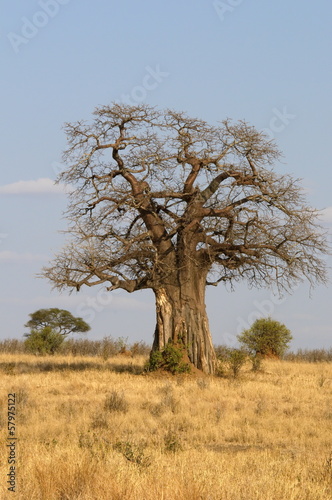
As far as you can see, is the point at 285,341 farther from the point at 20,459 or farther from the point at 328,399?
the point at 20,459

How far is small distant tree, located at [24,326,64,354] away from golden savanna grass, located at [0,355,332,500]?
9032 millimetres

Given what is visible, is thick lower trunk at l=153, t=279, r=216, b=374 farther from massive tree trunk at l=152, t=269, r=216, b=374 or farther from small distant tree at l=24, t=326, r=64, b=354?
small distant tree at l=24, t=326, r=64, b=354

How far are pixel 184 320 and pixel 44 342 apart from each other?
13.3 metres

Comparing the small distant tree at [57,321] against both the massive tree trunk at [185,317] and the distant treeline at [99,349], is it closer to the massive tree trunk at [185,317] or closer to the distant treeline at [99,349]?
the distant treeline at [99,349]

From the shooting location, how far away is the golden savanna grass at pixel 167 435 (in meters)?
7.84

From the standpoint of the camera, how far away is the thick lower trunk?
22.1m

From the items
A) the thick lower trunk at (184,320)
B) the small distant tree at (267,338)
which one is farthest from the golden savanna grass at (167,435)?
the small distant tree at (267,338)

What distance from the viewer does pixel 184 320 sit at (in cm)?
2219

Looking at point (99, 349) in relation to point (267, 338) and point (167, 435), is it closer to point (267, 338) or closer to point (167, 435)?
point (267, 338)

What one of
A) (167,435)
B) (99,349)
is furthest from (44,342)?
(167,435)

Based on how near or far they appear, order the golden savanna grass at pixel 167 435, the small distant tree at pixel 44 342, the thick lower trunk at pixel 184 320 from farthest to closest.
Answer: the small distant tree at pixel 44 342 → the thick lower trunk at pixel 184 320 → the golden savanna grass at pixel 167 435

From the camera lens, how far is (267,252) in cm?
2241

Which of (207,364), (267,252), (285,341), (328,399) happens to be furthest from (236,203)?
Answer: (285,341)

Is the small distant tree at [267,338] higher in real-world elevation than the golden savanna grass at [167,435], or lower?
higher
